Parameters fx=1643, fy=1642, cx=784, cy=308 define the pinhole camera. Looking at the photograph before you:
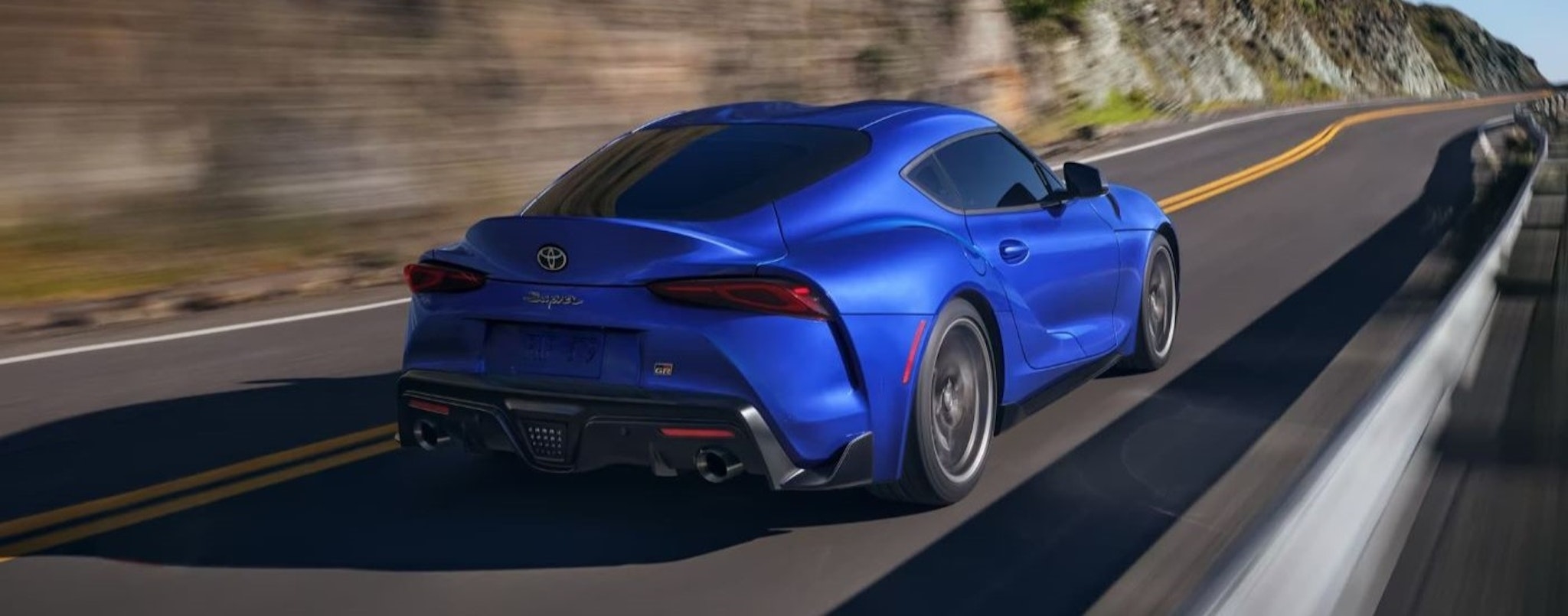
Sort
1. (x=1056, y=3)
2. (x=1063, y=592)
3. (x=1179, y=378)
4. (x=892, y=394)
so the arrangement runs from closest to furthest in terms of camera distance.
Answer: (x=1063, y=592) < (x=892, y=394) < (x=1179, y=378) < (x=1056, y=3)

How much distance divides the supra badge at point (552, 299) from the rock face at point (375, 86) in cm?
781

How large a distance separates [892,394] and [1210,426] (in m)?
2.36

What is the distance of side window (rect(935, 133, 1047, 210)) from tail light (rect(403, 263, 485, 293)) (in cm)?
184

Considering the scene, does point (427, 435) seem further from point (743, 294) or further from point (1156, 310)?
point (1156, 310)

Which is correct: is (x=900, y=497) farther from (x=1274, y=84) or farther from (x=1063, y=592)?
(x=1274, y=84)

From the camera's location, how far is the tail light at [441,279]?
5.34 m

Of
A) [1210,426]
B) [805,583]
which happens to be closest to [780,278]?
[805,583]

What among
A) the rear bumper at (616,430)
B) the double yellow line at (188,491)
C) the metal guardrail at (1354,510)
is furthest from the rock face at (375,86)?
the metal guardrail at (1354,510)

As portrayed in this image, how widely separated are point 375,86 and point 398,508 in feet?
31.6

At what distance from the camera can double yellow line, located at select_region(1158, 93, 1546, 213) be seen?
63.1 ft

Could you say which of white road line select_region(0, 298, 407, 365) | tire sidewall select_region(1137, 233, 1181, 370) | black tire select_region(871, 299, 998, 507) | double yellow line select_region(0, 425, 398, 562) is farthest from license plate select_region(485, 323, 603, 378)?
white road line select_region(0, 298, 407, 365)

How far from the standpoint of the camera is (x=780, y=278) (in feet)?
16.5

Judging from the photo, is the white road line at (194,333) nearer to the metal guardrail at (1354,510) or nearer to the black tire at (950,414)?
the black tire at (950,414)

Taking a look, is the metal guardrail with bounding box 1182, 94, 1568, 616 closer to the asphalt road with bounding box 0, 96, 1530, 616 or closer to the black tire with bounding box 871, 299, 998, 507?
the asphalt road with bounding box 0, 96, 1530, 616
